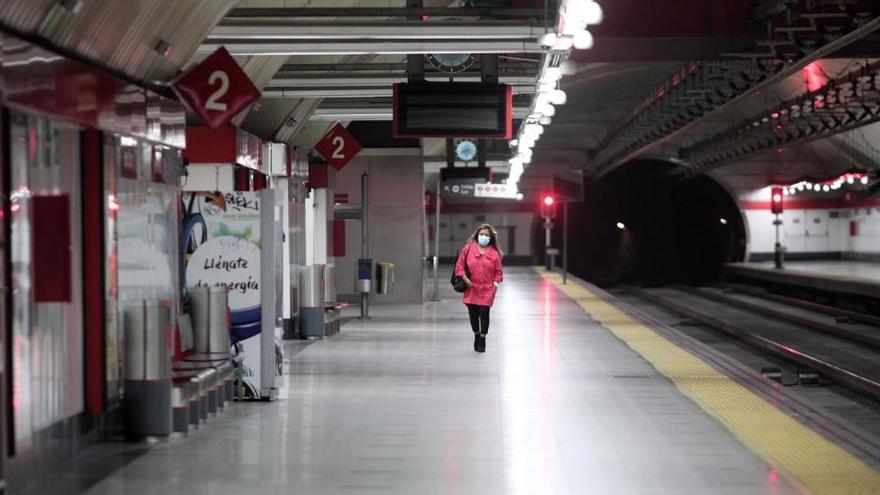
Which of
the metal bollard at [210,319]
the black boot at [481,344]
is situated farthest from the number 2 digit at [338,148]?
the metal bollard at [210,319]

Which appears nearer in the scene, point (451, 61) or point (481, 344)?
point (451, 61)

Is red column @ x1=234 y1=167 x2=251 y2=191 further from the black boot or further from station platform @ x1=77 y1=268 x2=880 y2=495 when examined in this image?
the black boot

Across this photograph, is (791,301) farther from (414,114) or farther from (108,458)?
(108,458)

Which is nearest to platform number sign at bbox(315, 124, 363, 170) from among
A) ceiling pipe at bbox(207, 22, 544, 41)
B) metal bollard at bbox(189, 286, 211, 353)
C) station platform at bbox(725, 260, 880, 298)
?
ceiling pipe at bbox(207, 22, 544, 41)

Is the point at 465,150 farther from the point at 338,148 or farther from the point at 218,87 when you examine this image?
the point at 218,87

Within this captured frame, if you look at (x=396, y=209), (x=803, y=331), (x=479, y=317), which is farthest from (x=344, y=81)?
(x=803, y=331)

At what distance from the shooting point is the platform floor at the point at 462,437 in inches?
313

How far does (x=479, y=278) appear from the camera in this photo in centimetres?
1644

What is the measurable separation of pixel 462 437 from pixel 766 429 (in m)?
2.28

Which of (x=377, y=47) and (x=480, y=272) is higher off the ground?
(x=377, y=47)

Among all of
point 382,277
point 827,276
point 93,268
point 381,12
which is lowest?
point 827,276

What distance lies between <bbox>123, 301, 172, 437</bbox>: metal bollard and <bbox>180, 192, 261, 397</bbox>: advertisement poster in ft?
6.66

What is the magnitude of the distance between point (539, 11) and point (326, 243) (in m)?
9.92

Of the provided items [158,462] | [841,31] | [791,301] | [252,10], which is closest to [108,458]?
[158,462]
